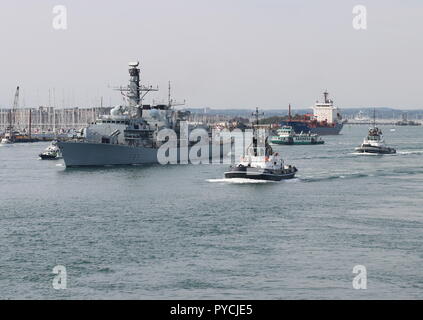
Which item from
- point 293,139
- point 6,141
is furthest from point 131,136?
point 6,141

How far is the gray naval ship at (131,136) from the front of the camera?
86.5 m

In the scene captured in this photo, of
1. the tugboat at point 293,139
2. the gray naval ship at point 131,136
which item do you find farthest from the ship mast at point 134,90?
the tugboat at point 293,139

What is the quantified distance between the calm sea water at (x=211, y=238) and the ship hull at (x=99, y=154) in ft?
56.1

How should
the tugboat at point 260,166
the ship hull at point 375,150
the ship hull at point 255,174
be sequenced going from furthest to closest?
the ship hull at point 375,150 → the tugboat at point 260,166 → the ship hull at point 255,174

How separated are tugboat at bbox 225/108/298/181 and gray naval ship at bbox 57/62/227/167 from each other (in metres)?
24.2

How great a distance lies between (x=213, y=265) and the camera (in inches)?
1253

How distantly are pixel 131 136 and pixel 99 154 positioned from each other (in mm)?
7282

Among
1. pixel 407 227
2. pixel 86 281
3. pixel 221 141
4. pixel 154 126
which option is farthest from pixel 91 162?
pixel 86 281

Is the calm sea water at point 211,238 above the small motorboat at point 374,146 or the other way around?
the other way around

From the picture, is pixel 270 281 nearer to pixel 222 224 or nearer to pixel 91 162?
pixel 222 224

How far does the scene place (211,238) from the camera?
37906 millimetres

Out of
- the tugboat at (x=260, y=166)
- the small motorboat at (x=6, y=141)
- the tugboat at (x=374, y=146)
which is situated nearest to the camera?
the tugboat at (x=260, y=166)

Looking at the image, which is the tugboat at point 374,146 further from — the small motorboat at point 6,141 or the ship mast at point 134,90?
the small motorboat at point 6,141

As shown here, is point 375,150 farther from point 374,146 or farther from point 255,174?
point 255,174
